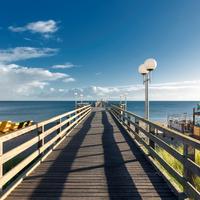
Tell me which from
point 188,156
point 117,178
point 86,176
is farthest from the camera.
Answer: point 86,176

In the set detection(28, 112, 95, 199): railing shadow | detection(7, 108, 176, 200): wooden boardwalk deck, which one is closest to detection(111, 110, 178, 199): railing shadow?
detection(7, 108, 176, 200): wooden boardwalk deck

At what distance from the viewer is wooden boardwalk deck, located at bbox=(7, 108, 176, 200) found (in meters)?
4.55

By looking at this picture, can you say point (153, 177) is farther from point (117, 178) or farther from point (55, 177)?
point (55, 177)

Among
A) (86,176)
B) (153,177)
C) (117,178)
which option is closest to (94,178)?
(86,176)

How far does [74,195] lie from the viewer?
4516 mm

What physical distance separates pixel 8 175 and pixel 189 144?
3249mm

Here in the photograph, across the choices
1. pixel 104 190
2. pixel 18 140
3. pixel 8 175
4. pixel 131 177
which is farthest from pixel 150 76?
pixel 18 140

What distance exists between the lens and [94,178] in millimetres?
5414

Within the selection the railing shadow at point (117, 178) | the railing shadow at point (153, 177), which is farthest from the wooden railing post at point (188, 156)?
the railing shadow at point (117, 178)

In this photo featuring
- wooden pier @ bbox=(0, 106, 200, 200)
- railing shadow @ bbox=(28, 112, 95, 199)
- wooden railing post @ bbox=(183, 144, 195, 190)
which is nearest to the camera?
wooden railing post @ bbox=(183, 144, 195, 190)

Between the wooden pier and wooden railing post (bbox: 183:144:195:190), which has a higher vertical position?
wooden railing post (bbox: 183:144:195:190)

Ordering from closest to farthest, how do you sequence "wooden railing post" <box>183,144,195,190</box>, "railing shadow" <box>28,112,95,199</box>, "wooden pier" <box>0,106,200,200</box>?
"wooden railing post" <box>183,144,195,190</box>, "wooden pier" <box>0,106,200,200</box>, "railing shadow" <box>28,112,95,199</box>

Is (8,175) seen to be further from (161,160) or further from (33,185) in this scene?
(161,160)

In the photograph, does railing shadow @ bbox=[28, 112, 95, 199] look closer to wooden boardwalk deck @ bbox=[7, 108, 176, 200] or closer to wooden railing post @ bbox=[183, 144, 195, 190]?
wooden boardwalk deck @ bbox=[7, 108, 176, 200]
